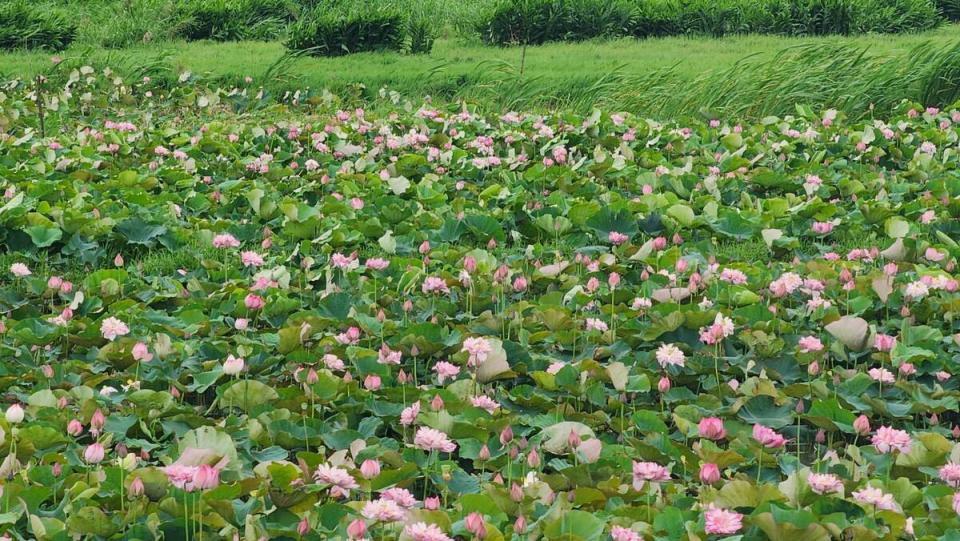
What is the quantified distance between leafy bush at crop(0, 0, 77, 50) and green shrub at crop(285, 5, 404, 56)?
2.62 m

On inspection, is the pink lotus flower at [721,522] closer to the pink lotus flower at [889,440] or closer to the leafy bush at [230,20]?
the pink lotus flower at [889,440]

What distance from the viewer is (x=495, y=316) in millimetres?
3945

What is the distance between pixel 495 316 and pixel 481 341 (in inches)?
26.7

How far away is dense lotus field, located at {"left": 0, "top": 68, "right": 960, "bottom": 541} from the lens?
2.51m

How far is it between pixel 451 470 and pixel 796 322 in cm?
167

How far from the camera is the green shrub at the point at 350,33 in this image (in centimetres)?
1245

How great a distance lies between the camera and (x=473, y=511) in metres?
2.46

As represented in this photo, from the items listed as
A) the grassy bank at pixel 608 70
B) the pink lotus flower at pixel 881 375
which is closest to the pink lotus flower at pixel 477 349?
the pink lotus flower at pixel 881 375

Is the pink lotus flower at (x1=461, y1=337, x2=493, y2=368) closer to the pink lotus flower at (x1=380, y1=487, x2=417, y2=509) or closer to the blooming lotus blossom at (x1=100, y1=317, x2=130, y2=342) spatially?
the pink lotus flower at (x1=380, y1=487, x2=417, y2=509)

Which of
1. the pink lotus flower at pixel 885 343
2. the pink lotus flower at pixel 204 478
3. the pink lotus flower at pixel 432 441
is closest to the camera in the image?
the pink lotus flower at pixel 204 478

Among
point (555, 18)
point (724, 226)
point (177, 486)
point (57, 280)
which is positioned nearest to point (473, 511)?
point (177, 486)

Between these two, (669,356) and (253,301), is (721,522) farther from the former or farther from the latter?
(253,301)

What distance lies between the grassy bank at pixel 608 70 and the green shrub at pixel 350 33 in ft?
1.10

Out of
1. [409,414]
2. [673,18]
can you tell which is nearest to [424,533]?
[409,414]
